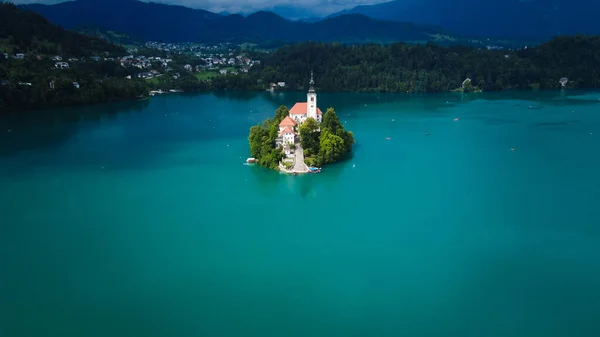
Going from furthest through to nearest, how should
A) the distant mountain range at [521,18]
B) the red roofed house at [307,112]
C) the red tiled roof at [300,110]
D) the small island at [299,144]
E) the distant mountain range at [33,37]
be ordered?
the distant mountain range at [521,18], the distant mountain range at [33,37], the red tiled roof at [300,110], the red roofed house at [307,112], the small island at [299,144]

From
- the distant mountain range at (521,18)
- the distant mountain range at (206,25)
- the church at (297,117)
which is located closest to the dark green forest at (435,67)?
the church at (297,117)

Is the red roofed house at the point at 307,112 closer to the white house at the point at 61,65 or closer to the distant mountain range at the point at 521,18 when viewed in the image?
the white house at the point at 61,65

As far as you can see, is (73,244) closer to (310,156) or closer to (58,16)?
(310,156)

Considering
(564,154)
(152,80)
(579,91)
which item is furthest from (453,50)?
(564,154)

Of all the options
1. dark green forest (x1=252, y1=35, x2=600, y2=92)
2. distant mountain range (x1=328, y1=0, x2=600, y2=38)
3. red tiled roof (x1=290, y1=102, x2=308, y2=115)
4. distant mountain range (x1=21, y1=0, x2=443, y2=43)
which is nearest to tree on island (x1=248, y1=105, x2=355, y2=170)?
red tiled roof (x1=290, y1=102, x2=308, y2=115)

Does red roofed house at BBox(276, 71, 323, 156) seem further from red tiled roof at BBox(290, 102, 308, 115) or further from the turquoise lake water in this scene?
the turquoise lake water

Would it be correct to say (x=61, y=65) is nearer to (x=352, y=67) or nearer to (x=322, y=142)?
(x=352, y=67)
